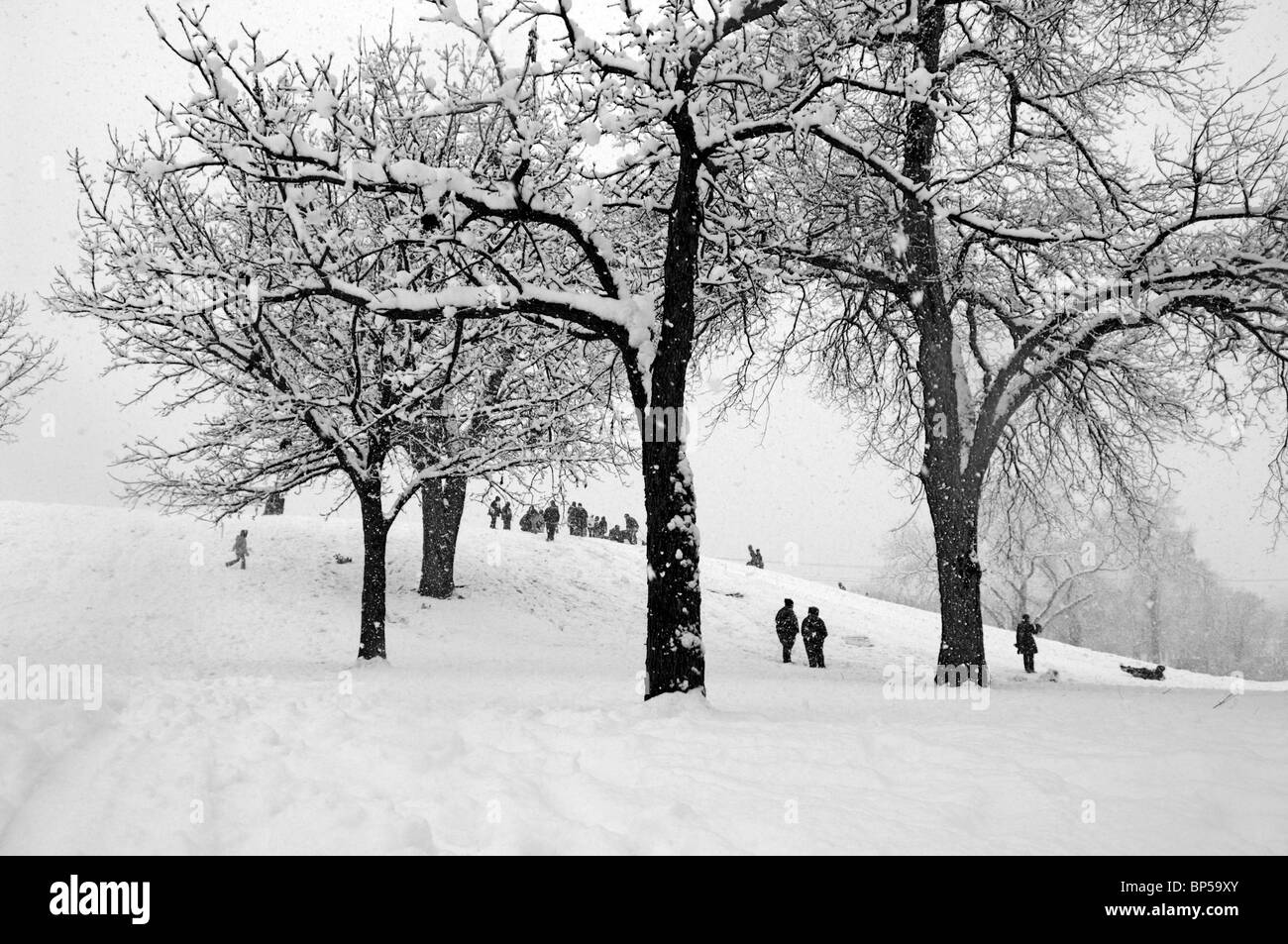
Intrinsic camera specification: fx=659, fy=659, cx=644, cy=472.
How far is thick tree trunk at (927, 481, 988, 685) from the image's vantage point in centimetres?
972

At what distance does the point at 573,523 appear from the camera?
26438mm

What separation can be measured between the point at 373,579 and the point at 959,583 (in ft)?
29.6

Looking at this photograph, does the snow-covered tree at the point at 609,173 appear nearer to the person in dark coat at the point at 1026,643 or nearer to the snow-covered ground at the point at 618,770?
the snow-covered ground at the point at 618,770

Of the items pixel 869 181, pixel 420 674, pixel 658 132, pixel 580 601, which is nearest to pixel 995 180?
pixel 869 181

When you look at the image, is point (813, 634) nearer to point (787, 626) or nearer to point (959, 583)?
point (787, 626)

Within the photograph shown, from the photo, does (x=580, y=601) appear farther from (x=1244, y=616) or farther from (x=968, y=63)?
(x=1244, y=616)

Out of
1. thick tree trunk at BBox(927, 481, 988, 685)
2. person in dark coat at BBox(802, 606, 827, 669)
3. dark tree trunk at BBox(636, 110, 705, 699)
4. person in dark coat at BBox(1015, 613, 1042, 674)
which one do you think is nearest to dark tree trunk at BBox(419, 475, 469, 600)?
person in dark coat at BBox(802, 606, 827, 669)

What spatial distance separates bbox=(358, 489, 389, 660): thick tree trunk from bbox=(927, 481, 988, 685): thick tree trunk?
8.55m

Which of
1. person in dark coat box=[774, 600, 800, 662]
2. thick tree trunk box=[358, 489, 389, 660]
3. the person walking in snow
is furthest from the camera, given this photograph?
the person walking in snow

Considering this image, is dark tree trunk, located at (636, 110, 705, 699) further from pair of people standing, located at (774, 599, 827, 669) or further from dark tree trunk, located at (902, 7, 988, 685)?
pair of people standing, located at (774, 599, 827, 669)

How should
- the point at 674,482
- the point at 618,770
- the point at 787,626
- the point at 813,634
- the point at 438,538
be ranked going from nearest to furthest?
the point at 618,770 < the point at 674,482 < the point at 813,634 < the point at 787,626 < the point at 438,538

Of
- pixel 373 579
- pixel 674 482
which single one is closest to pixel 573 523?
pixel 373 579
